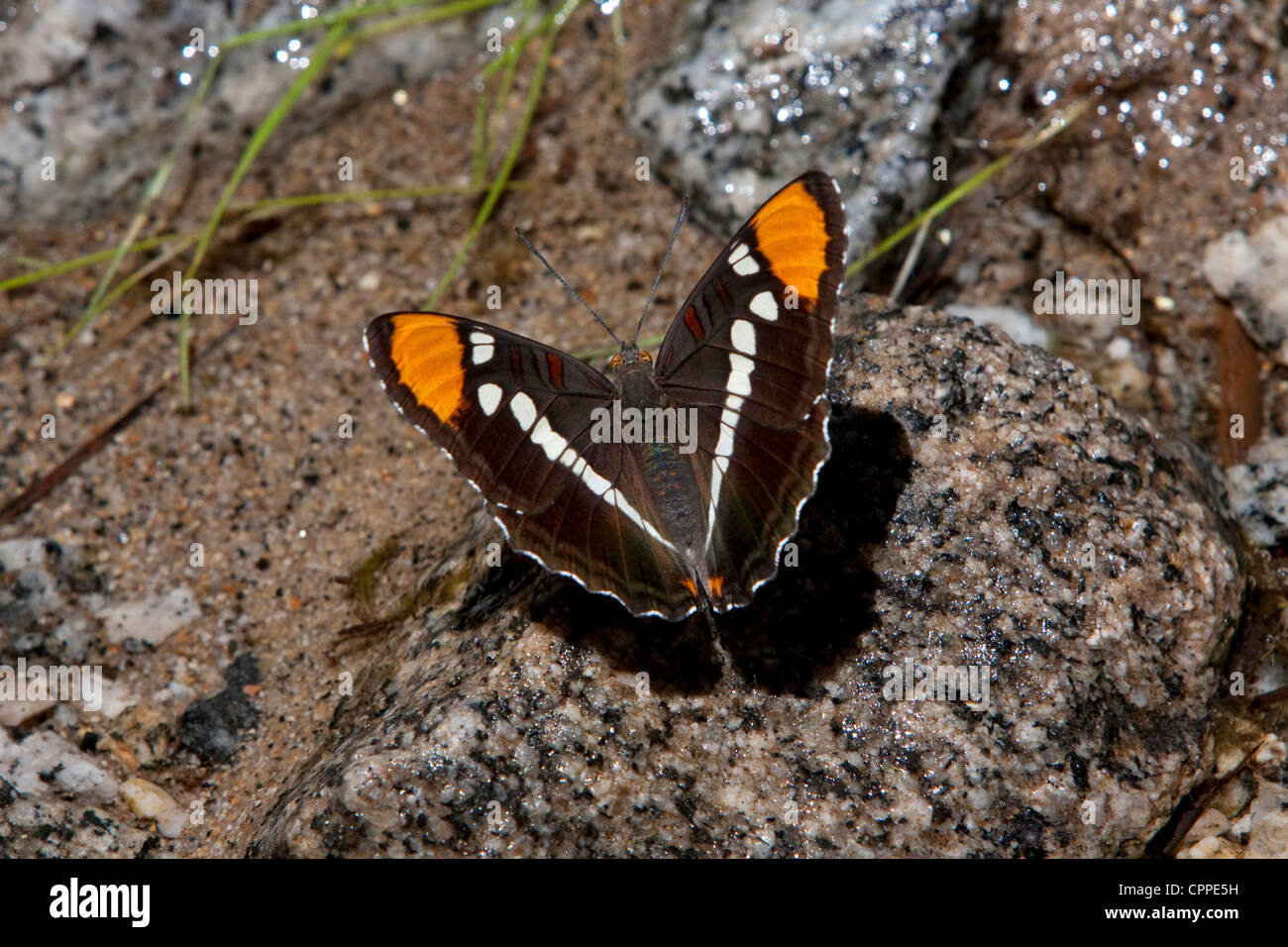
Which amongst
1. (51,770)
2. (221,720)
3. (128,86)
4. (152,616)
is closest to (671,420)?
(221,720)

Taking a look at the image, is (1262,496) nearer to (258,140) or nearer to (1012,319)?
(1012,319)

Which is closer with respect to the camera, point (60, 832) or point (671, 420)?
point (671, 420)

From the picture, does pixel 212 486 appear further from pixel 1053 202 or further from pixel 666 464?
pixel 1053 202

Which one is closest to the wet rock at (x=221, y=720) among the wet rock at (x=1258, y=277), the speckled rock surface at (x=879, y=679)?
the speckled rock surface at (x=879, y=679)

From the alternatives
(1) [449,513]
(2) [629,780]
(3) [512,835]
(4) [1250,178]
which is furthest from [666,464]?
(4) [1250,178]

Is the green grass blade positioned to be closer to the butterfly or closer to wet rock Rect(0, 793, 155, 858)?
wet rock Rect(0, 793, 155, 858)

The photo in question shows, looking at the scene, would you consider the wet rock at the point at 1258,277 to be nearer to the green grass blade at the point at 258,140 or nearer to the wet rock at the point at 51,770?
the green grass blade at the point at 258,140

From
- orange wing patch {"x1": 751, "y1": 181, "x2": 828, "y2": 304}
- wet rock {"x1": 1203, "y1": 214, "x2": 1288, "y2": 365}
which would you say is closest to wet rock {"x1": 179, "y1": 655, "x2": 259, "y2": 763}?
orange wing patch {"x1": 751, "y1": 181, "x2": 828, "y2": 304}
